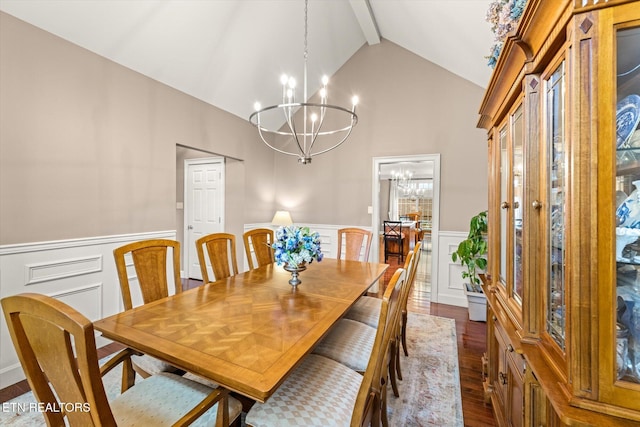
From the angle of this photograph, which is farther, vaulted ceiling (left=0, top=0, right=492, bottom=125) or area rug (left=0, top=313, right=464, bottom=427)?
vaulted ceiling (left=0, top=0, right=492, bottom=125)

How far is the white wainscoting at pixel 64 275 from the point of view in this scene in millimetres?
2166

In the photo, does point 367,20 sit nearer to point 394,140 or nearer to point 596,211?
point 394,140

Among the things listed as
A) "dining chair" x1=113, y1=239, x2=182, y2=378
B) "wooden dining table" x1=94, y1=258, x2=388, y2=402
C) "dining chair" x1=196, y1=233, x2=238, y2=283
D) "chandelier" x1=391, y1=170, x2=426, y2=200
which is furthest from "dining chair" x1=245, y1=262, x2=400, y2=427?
"chandelier" x1=391, y1=170, x2=426, y2=200

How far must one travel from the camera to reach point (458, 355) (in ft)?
8.64

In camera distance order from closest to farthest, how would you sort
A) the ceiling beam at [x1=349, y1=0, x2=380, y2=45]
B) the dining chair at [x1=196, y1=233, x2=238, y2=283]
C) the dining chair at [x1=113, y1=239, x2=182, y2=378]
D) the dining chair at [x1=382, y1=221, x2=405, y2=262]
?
the dining chair at [x1=113, y1=239, x2=182, y2=378] < the dining chair at [x1=196, y1=233, x2=238, y2=283] < the ceiling beam at [x1=349, y1=0, x2=380, y2=45] < the dining chair at [x1=382, y1=221, x2=405, y2=262]

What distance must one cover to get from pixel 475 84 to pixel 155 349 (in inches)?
176

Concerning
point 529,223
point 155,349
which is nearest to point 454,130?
point 529,223

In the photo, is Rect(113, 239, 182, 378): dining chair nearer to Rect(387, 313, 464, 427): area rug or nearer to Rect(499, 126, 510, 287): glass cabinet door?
Rect(387, 313, 464, 427): area rug

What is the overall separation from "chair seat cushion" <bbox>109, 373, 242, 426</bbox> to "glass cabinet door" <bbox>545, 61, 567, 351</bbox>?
133 cm

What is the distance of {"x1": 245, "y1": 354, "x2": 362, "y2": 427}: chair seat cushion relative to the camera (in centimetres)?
116

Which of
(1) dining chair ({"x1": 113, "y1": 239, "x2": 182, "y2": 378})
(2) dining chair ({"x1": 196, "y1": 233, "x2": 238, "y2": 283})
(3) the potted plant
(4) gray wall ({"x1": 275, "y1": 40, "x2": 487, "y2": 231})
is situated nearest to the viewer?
(1) dining chair ({"x1": 113, "y1": 239, "x2": 182, "y2": 378})

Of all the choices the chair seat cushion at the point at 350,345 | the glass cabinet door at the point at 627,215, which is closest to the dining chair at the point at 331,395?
the chair seat cushion at the point at 350,345

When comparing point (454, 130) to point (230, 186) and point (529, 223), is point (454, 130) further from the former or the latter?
point (230, 186)

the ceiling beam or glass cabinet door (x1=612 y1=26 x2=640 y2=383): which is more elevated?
the ceiling beam
